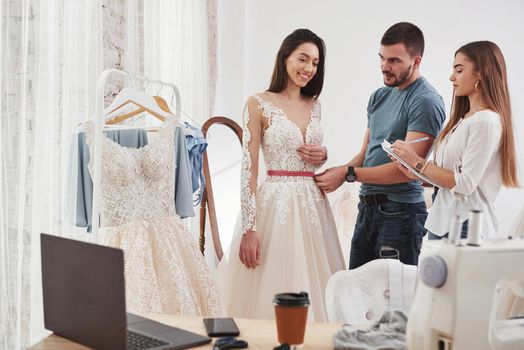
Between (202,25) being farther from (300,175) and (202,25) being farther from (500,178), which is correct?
(500,178)

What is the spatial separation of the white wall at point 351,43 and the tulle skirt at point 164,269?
227 cm

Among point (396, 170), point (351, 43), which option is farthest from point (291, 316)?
point (351, 43)

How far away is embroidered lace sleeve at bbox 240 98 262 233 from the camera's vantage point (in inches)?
103

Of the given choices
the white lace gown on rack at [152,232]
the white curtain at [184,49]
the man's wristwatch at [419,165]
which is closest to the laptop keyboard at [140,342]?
the white lace gown on rack at [152,232]

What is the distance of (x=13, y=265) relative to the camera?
221 centimetres

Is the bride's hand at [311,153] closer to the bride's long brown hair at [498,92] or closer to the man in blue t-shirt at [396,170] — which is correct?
the man in blue t-shirt at [396,170]

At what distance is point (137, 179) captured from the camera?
2436 millimetres

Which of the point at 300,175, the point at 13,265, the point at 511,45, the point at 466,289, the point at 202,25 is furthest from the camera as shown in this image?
the point at 511,45

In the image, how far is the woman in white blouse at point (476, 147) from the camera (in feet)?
7.11

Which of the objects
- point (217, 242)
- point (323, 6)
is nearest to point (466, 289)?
point (217, 242)

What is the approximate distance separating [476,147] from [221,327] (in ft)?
3.85

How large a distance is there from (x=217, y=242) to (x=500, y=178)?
1.67 metres

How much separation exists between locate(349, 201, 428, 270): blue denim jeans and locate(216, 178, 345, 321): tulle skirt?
0.47ft

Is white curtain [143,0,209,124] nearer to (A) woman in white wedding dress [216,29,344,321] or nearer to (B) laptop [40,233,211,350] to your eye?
(A) woman in white wedding dress [216,29,344,321]
